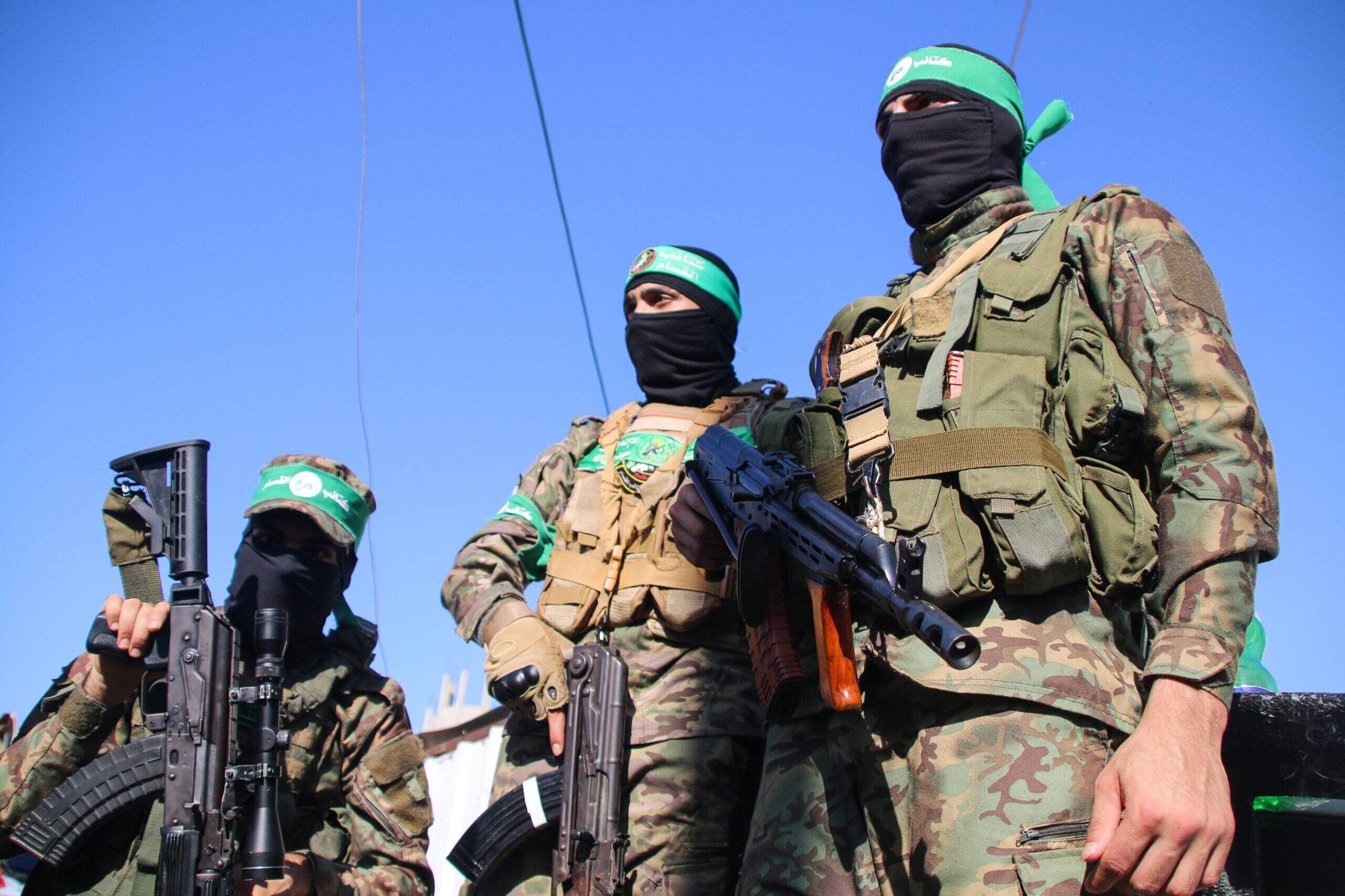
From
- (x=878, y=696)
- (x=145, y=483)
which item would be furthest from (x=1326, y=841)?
(x=145, y=483)

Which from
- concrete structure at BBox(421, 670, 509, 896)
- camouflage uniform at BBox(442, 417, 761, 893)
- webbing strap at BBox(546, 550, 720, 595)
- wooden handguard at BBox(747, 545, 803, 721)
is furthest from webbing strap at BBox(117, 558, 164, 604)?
concrete structure at BBox(421, 670, 509, 896)

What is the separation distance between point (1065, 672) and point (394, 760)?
2981 millimetres

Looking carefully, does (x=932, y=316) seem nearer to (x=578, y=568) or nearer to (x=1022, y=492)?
(x=1022, y=492)

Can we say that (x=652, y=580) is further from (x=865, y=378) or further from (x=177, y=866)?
(x=177, y=866)

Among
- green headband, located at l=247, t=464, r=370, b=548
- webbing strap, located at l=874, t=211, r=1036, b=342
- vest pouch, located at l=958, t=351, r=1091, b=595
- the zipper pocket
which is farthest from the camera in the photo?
green headband, located at l=247, t=464, r=370, b=548

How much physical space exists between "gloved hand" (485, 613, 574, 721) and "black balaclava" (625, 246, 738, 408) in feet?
3.63

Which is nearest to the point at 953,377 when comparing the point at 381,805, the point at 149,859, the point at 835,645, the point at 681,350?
the point at 835,645

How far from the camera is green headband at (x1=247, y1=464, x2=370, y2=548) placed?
4609 mm

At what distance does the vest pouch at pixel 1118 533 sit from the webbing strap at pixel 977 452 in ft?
0.26

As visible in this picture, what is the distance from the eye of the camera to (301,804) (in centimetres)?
431

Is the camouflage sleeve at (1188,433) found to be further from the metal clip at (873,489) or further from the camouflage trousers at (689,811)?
the camouflage trousers at (689,811)

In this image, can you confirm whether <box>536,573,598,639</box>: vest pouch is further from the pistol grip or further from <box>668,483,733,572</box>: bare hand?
the pistol grip

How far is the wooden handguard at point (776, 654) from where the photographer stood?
104 inches

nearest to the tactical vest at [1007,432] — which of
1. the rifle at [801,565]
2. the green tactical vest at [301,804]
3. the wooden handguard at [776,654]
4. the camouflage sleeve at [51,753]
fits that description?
the rifle at [801,565]
